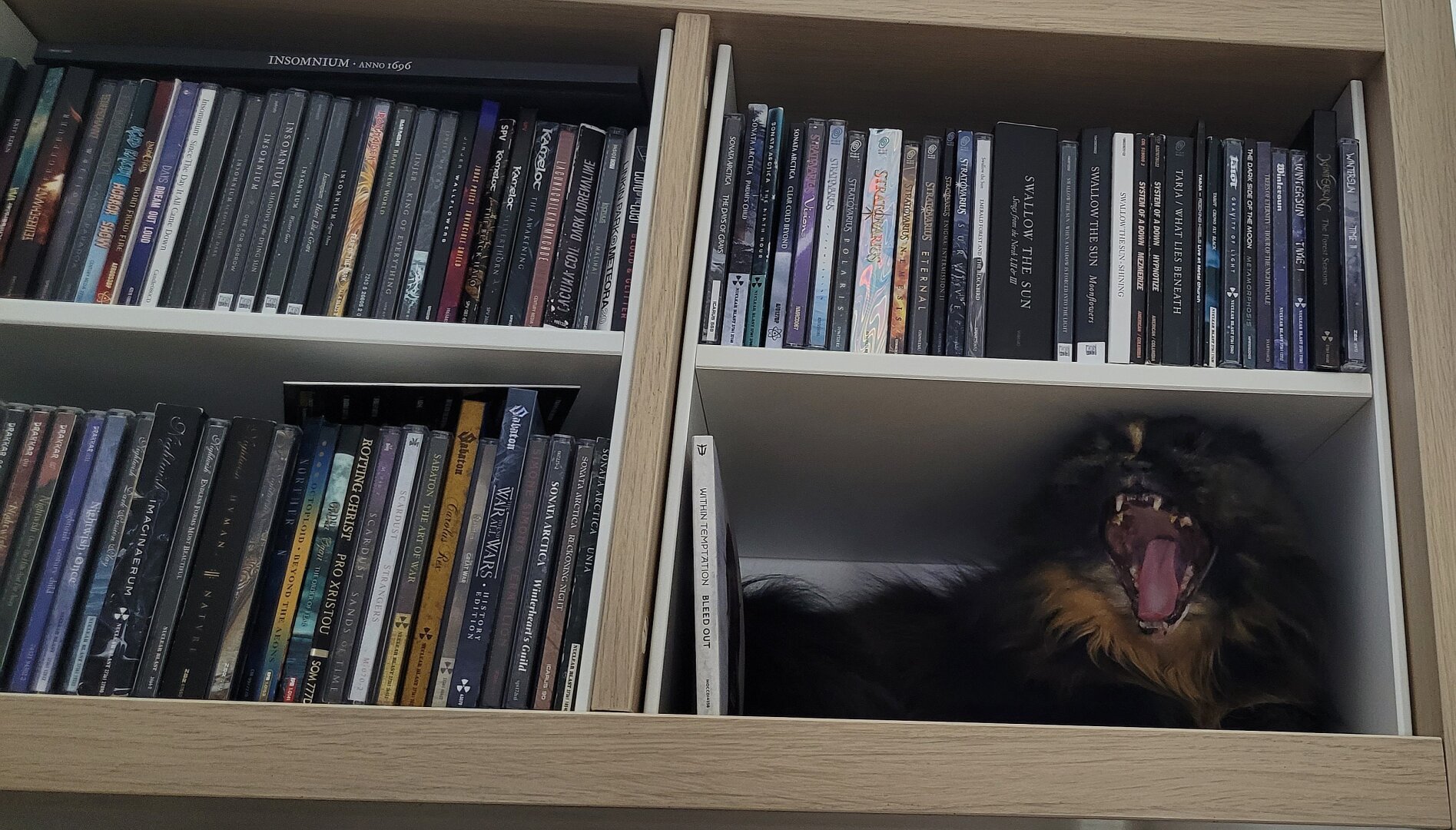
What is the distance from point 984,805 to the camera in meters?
0.80

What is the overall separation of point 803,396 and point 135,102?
70 cm

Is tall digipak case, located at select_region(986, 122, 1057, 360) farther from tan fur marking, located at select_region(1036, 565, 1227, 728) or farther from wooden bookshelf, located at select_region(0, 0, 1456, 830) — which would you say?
tan fur marking, located at select_region(1036, 565, 1227, 728)

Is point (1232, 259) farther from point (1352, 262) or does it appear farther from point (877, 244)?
point (877, 244)

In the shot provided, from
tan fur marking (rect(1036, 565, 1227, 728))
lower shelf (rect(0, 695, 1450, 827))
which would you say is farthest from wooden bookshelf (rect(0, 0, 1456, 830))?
tan fur marking (rect(1036, 565, 1227, 728))

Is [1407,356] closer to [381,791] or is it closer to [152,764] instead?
[381,791]

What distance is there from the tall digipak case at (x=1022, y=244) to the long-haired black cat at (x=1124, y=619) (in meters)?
0.12

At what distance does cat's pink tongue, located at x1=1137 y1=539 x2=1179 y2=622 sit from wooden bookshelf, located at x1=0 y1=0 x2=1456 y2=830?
139 mm

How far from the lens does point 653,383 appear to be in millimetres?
945

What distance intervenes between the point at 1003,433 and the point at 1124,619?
220mm

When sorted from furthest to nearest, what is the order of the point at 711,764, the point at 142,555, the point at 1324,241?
the point at 1324,241
the point at 142,555
the point at 711,764

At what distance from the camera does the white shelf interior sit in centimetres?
94

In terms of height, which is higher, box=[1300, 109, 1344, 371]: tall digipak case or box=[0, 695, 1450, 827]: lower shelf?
box=[1300, 109, 1344, 371]: tall digipak case

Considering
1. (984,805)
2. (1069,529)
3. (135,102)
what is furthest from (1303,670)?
(135,102)

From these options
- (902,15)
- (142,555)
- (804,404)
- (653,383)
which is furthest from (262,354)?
(902,15)
